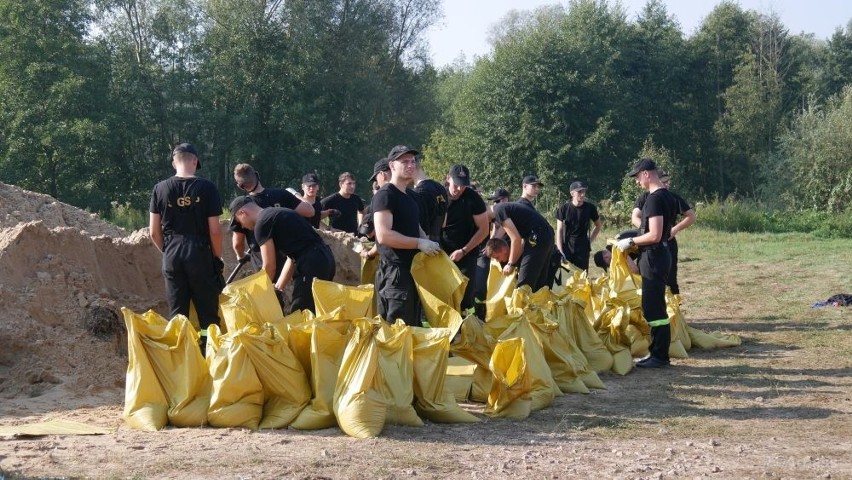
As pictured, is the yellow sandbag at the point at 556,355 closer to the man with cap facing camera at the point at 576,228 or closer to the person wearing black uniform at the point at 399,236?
the person wearing black uniform at the point at 399,236

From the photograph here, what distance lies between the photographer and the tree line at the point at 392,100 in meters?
31.4

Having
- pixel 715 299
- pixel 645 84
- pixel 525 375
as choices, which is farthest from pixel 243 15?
pixel 525 375

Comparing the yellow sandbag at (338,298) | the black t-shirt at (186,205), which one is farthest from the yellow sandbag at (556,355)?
the black t-shirt at (186,205)

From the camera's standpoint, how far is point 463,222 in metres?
8.76

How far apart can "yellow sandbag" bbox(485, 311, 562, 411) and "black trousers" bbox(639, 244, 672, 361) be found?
6.78ft

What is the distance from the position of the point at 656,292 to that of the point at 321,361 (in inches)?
159

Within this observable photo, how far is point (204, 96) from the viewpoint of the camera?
1432 inches

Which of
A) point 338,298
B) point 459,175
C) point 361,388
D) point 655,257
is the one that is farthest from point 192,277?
point 655,257

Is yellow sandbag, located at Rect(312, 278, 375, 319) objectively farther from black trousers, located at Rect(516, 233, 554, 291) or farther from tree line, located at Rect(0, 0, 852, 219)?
tree line, located at Rect(0, 0, 852, 219)

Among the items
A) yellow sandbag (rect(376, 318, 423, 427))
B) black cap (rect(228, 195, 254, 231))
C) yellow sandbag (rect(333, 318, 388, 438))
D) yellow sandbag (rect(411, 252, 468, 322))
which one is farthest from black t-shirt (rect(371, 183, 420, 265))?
black cap (rect(228, 195, 254, 231))

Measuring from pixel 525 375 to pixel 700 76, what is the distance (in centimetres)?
4057

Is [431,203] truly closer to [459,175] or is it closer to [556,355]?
[459,175]

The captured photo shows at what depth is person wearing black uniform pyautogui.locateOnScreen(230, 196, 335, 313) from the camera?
7.10 meters

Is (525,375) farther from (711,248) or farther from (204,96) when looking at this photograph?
(204,96)
